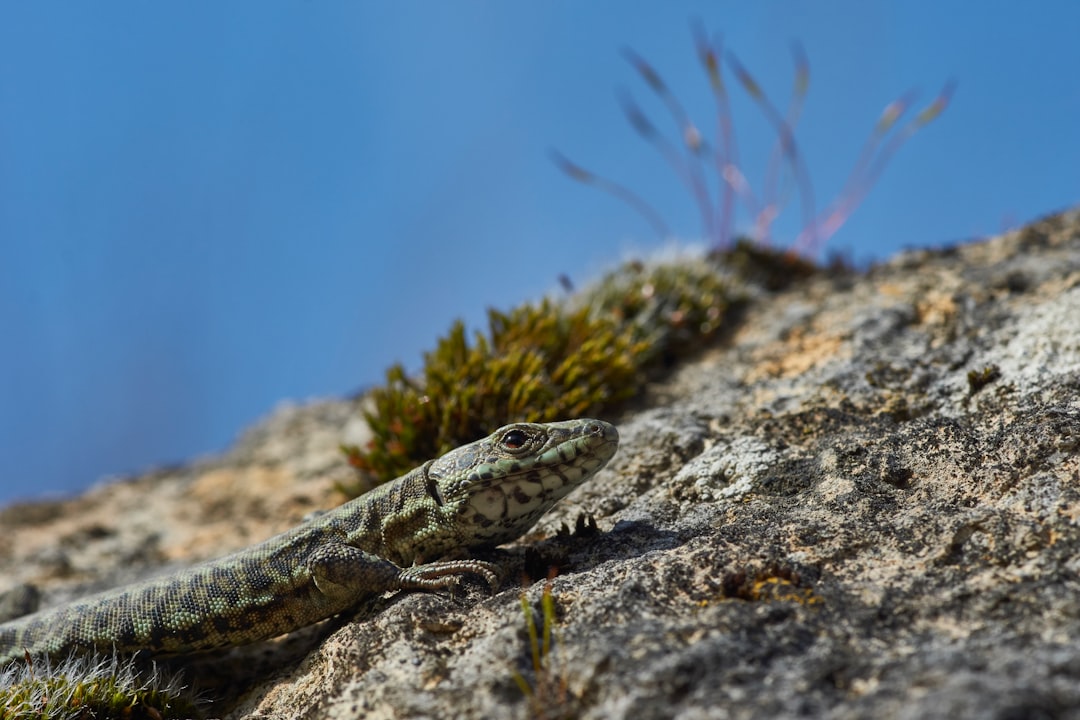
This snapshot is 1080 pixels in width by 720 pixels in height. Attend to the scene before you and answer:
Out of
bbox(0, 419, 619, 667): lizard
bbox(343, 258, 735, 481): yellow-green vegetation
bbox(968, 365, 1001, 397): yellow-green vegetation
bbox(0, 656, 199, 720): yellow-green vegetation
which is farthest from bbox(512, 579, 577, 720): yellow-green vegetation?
bbox(968, 365, 1001, 397): yellow-green vegetation

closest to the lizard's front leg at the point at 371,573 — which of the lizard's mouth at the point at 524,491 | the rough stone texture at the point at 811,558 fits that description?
the rough stone texture at the point at 811,558

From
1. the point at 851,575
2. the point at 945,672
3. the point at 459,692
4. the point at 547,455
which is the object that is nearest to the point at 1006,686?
the point at 945,672

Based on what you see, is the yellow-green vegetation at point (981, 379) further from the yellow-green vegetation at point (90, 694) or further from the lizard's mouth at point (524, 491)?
the yellow-green vegetation at point (90, 694)

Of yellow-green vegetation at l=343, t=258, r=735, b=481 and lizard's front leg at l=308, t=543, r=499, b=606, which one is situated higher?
yellow-green vegetation at l=343, t=258, r=735, b=481

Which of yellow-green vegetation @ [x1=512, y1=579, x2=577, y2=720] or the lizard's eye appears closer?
yellow-green vegetation @ [x1=512, y1=579, x2=577, y2=720]

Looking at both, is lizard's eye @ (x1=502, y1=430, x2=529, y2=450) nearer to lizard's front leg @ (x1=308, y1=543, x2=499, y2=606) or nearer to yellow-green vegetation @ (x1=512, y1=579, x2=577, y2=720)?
lizard's front leg @ (x1=308, y1=543, x2=499, y2=606)

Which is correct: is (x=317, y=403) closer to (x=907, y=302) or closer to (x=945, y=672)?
(x=907, y=302)

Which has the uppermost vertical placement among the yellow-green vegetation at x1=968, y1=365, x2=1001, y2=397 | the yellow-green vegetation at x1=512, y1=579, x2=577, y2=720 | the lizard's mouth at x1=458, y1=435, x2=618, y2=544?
the lizard's mouth at x1=458, y1=435, x2=618, y2=544
